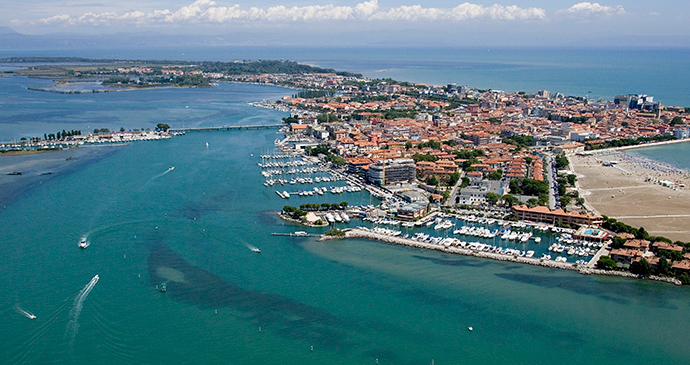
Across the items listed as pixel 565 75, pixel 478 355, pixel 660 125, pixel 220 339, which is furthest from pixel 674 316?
pixel 565 75

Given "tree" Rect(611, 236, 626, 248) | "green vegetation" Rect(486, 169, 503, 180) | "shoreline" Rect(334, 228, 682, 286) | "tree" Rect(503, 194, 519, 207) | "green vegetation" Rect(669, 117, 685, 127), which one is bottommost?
"shoreline" Rect(334, 228, 682, 286)

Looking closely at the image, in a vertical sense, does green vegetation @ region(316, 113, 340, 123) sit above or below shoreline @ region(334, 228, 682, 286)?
above

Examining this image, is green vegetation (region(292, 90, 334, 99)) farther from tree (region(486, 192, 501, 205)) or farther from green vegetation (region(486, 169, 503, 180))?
tree (region(486, 192, 501, 205))

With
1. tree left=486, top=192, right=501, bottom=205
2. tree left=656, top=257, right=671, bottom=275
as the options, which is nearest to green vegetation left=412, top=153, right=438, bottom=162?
tree left=486, top=192, right=501, bottom=205

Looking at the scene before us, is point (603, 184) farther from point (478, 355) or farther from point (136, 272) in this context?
point (136, 272)

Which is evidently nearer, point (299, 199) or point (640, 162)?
point (299, 199)

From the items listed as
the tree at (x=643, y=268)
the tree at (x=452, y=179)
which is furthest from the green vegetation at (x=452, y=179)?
the tree at (x=643, y=268)

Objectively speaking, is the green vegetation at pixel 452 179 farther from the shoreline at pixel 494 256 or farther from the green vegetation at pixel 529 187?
the shoreline at pixel 494 256
